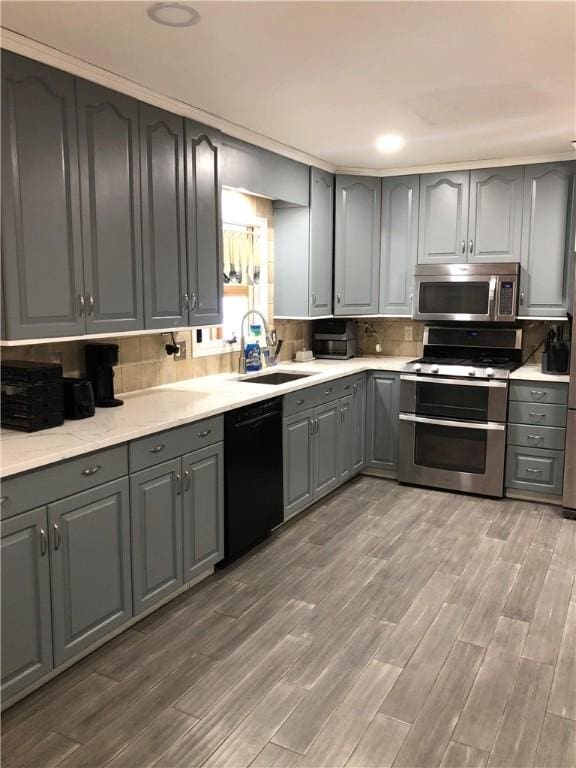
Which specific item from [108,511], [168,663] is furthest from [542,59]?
[168,663]

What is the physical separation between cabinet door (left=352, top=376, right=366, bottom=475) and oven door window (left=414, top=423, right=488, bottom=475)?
0.41m

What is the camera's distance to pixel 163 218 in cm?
305

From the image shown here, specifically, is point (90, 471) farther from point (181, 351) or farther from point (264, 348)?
point (264, 348)

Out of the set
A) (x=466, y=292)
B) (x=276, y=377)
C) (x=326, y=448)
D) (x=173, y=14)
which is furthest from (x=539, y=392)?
(x=173, y=14)

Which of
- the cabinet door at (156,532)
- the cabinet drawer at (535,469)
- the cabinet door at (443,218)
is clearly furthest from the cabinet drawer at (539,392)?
the cabinet door at (156,532)

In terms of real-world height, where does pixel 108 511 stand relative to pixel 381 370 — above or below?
below

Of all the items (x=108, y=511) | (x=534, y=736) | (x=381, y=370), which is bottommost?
(x=534, y=736)

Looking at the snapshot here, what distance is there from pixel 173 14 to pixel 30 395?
147 cm

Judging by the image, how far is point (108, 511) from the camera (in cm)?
248

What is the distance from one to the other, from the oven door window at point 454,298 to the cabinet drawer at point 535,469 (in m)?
1.03

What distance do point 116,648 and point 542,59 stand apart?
2964mm

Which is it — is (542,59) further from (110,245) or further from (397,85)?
(110,245)

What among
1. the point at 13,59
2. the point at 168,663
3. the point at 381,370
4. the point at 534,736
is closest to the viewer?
the point at 534,736

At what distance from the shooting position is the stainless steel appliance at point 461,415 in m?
4.33
